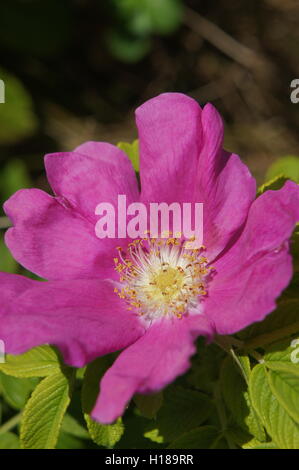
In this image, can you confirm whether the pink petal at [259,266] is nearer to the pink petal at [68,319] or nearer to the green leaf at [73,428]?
the pink petal at [68,319]

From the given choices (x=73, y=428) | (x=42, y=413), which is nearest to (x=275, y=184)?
(x=42, y=413)

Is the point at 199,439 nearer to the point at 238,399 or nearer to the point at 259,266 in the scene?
the point at 238,399

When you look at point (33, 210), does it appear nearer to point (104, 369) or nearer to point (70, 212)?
point (70, 212)

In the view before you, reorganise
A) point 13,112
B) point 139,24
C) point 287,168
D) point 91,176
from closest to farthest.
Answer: point 91,176, point 287,168, point 13,112, point 139,24

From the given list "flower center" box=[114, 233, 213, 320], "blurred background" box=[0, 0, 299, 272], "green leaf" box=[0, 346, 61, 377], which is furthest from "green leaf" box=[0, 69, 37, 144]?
"green leaf" box=[0, 346, 61, 377]

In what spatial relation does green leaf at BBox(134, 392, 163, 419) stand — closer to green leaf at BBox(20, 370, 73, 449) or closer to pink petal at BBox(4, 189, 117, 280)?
green leaf at BBox(20, 370, 73, 449)
